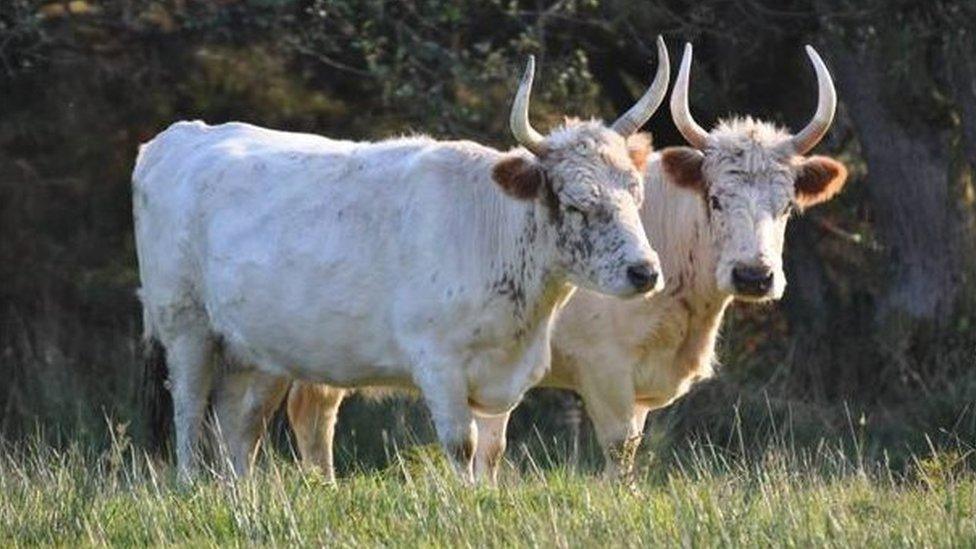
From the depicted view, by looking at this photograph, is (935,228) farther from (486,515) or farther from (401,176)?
(486,515)

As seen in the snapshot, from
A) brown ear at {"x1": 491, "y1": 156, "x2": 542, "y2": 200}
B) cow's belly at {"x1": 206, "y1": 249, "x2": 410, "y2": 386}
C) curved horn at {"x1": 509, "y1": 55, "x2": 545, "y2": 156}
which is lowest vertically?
cow's belly at {"x1": 206, "y1": 249, "x2": 410, "y2": 386}

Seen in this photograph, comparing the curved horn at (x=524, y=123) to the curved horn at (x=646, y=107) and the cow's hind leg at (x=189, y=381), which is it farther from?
the cow's hind leg at (x=189, y=381)

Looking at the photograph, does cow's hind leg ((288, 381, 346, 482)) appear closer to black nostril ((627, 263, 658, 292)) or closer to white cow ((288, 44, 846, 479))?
white cow ((288, 44, 846, 479))

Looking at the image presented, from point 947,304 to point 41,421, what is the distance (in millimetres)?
5747

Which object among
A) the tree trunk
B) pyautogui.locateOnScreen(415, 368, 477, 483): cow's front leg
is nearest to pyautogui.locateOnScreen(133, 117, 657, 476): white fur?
pyautogui.locateOnScreen(415, 368, 477, 483): cow's front leg

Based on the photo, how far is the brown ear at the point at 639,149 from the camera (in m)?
9.85

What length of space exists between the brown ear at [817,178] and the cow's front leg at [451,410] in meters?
1.97

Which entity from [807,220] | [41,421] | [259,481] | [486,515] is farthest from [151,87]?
[486,515]

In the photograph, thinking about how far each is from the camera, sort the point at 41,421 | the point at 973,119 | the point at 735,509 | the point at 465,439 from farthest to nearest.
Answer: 1. the point at 41,421
2. the point at 973,119
3. the point at 465,439
4. the point at 735,509

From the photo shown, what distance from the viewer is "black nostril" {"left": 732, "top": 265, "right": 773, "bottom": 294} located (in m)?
10.1

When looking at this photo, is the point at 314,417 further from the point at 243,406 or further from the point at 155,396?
the point at 155,396

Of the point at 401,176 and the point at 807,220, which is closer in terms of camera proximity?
the point at 401,176

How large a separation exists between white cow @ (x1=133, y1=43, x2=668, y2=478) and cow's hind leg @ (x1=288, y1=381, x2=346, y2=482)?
0.28 meters

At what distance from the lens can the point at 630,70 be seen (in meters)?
16.2
